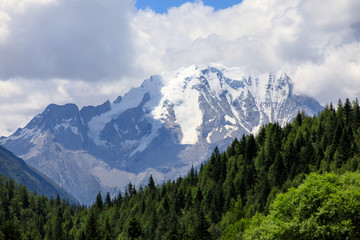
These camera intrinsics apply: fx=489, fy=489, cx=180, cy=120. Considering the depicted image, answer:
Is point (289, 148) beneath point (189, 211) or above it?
above

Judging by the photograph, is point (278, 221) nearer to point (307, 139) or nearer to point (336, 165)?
point (336, 165)

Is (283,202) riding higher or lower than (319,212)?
higher

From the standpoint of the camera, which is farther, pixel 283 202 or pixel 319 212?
pixel 283 202

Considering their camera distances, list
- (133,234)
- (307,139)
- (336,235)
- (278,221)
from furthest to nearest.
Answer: (307,139) < (133,234) < (278,221) < (336,235)

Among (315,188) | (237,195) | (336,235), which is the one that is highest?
(237,195)

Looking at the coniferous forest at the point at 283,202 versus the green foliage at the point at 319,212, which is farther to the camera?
the coniferous forest at the point at 283,202

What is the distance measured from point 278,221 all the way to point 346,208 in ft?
34.9

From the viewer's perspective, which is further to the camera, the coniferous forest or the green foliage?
the coniferous forest

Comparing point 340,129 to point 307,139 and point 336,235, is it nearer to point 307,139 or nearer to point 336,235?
point 307,139

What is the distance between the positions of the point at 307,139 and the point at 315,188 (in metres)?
134

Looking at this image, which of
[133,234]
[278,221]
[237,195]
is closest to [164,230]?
[237,195]

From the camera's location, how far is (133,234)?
130m

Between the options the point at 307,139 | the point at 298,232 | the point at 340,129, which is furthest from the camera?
the point at 307,139

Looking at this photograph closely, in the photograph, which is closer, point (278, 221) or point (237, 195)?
point (278, 221)
